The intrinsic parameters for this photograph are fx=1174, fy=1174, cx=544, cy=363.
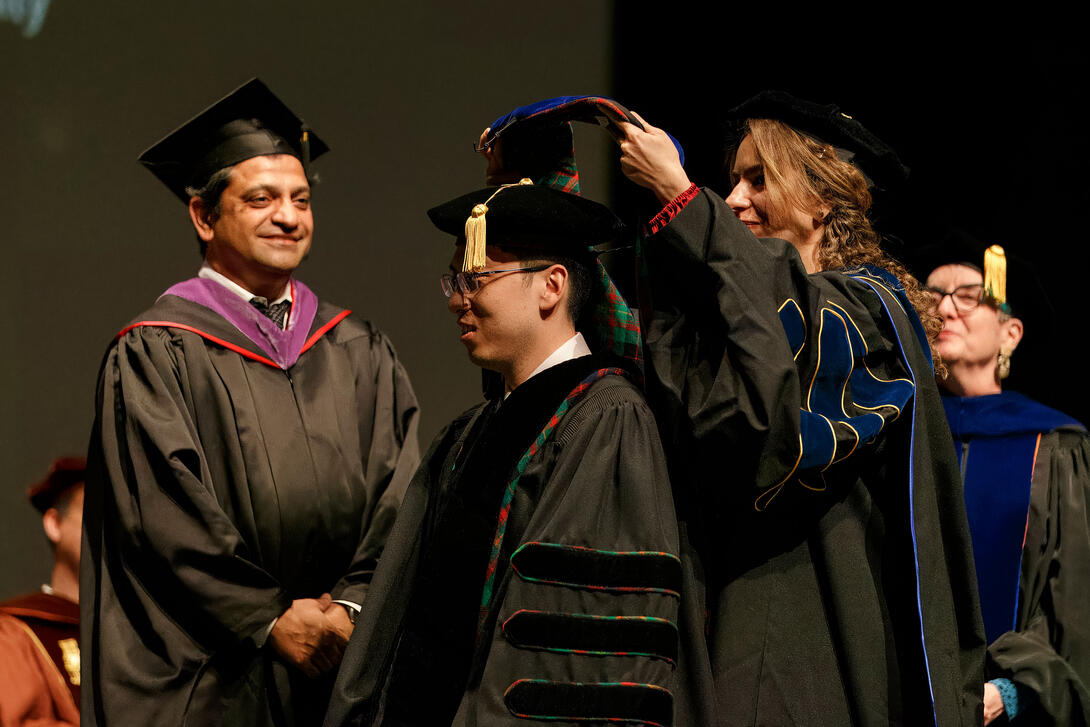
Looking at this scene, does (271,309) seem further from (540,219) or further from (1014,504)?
(1014,504)

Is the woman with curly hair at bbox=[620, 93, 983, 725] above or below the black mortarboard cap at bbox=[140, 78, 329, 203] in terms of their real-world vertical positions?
below

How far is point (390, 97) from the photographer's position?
462cm

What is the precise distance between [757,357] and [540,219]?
52 centimetres

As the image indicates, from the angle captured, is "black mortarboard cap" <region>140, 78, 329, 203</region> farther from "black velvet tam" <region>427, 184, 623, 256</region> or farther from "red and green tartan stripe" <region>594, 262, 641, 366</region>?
"red and green tartan stripe" <region>594, 262, 641, 366</region>

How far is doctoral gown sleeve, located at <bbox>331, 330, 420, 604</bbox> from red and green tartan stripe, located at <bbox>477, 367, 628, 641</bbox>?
1.05m

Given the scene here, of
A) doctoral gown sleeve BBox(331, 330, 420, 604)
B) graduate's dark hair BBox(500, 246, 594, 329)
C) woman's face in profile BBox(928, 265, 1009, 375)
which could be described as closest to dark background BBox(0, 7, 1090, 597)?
woman's face in profile BBox(928, 265, 1009, 375)

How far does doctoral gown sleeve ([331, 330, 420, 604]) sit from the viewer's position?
3133 millimetres

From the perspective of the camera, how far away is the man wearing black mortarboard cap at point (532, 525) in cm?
191

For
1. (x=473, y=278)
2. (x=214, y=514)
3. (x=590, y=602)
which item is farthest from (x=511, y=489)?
(x=214, y=514)


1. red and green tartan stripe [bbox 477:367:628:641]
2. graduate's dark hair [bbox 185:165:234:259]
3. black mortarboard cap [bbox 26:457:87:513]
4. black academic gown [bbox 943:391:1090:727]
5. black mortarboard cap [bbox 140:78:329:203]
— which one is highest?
black mortarboard cap [bbox 140:78:329:203]

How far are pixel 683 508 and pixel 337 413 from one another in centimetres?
145

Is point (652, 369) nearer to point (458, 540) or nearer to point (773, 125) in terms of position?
point (458, 540)

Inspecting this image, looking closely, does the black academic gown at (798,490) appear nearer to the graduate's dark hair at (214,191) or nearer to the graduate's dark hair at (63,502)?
the graduate's dark hair at (214,191)

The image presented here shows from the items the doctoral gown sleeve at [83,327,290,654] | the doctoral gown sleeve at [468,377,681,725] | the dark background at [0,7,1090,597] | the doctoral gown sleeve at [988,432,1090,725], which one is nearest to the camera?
the doctoral gown sleeve at [468,377,681,725]
